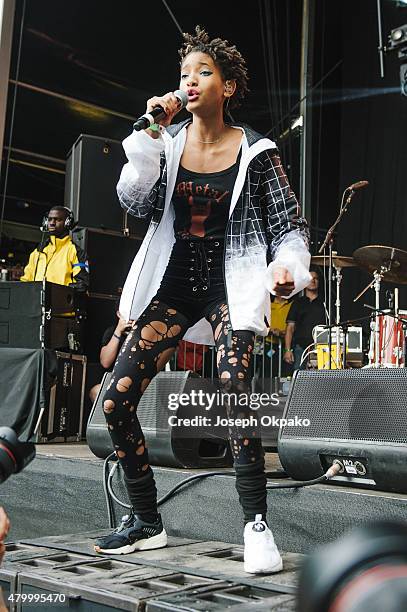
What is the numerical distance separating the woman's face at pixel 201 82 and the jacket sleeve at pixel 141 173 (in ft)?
0.63

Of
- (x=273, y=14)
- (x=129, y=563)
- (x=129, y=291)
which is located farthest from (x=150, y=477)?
(x=273, y=14)

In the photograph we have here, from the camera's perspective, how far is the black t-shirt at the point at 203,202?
225cm

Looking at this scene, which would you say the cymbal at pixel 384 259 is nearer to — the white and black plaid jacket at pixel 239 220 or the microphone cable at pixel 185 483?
the microphone cable at pixel 185 483

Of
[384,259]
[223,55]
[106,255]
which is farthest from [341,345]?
[223,55]

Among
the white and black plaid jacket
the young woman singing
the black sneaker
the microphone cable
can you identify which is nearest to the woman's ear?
the young woman singing

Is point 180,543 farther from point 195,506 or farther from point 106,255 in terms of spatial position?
point 106,255

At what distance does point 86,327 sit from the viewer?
556 centimetres

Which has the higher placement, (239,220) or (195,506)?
(239,220)

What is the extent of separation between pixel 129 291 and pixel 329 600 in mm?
1950

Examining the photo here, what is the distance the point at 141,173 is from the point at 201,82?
1.20 feet

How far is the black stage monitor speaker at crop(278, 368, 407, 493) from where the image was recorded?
7.50 feet

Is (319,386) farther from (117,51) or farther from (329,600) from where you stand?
(117,51)

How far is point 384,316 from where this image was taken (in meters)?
5.33

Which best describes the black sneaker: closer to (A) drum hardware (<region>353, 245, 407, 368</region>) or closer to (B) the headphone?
(A) drum hardware (<region>353, 245, 407, 368</region>)
